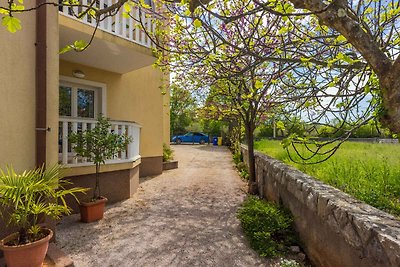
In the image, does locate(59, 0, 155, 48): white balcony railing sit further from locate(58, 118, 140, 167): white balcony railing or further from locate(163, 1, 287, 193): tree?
locate(58, 118, 140, 167): white balcony railing

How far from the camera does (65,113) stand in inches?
296

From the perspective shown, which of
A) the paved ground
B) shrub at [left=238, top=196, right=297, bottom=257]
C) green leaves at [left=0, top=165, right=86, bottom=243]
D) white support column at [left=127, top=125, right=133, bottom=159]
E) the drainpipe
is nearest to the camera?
green leaves at [left=0, top=165, right=86, bottom=243]

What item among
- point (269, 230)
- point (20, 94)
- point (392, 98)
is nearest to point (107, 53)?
point (20, 94)

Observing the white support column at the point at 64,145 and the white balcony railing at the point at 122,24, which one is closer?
the white support column at the point at 64,145

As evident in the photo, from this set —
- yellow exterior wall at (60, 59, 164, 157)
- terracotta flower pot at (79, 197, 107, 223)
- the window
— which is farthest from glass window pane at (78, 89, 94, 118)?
terracotta flower pot at (79, 197, 107, 223)

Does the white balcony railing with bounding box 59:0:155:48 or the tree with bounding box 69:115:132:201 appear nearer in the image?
the tree with bounding box 69:115:132:201

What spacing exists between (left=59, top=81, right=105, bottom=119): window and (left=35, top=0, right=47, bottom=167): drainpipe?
366 centimetres

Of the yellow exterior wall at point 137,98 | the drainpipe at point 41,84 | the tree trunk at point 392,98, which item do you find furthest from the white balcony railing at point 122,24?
the tree trunk at point 392,98

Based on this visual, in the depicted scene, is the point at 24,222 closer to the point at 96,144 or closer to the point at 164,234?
the point at 164,234

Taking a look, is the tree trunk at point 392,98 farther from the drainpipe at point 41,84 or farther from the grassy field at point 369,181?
the drainpipe at point 41,84

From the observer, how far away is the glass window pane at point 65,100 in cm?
745

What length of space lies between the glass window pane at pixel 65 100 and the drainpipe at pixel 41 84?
146 inches

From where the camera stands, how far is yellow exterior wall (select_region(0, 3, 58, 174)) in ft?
11.9

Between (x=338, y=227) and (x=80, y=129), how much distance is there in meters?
5.76
